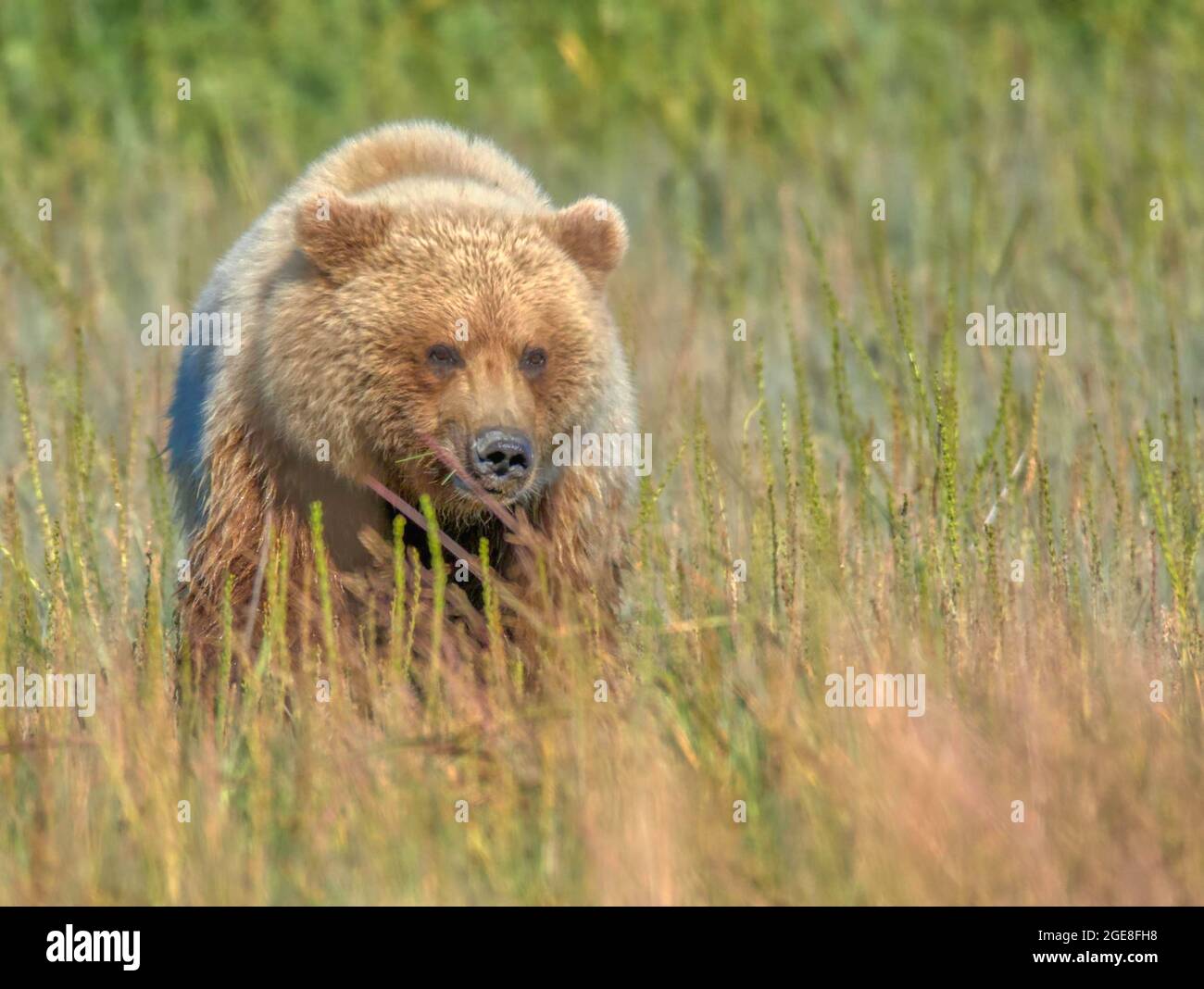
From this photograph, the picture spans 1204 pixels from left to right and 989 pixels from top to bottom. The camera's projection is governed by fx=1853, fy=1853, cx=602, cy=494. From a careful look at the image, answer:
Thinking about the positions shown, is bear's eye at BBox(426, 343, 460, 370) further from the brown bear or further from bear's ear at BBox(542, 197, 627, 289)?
bear's ear at BBox(542, 197, 627, 289)

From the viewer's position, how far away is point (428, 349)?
210 inches

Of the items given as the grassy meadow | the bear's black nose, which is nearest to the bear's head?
the bear's black nose

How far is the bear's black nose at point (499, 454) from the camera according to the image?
5.12 m

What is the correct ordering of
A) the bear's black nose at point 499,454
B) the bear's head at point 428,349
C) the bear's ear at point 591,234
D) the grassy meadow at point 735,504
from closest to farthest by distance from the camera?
1. the grassy meadow at point 735,504
2. the bear's black nose at point 499,454
3. the bear's head at point 428,349
4. the bear's ear at point 591,234

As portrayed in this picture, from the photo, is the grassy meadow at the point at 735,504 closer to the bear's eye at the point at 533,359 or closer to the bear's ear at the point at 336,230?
the bear's eye at the point at 533,359

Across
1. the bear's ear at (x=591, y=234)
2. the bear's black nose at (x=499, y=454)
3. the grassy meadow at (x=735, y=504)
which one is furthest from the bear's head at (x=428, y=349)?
the grassy meadow at (x=735, y=504)

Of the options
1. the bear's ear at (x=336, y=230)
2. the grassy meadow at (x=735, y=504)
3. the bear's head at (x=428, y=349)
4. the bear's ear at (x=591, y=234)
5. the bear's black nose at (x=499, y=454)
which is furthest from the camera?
the bear's ear at (x=591, y=234)

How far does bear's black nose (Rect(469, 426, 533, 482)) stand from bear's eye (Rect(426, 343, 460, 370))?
0.96ft

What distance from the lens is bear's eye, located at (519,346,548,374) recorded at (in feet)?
17.9

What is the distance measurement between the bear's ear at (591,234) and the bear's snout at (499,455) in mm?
849
